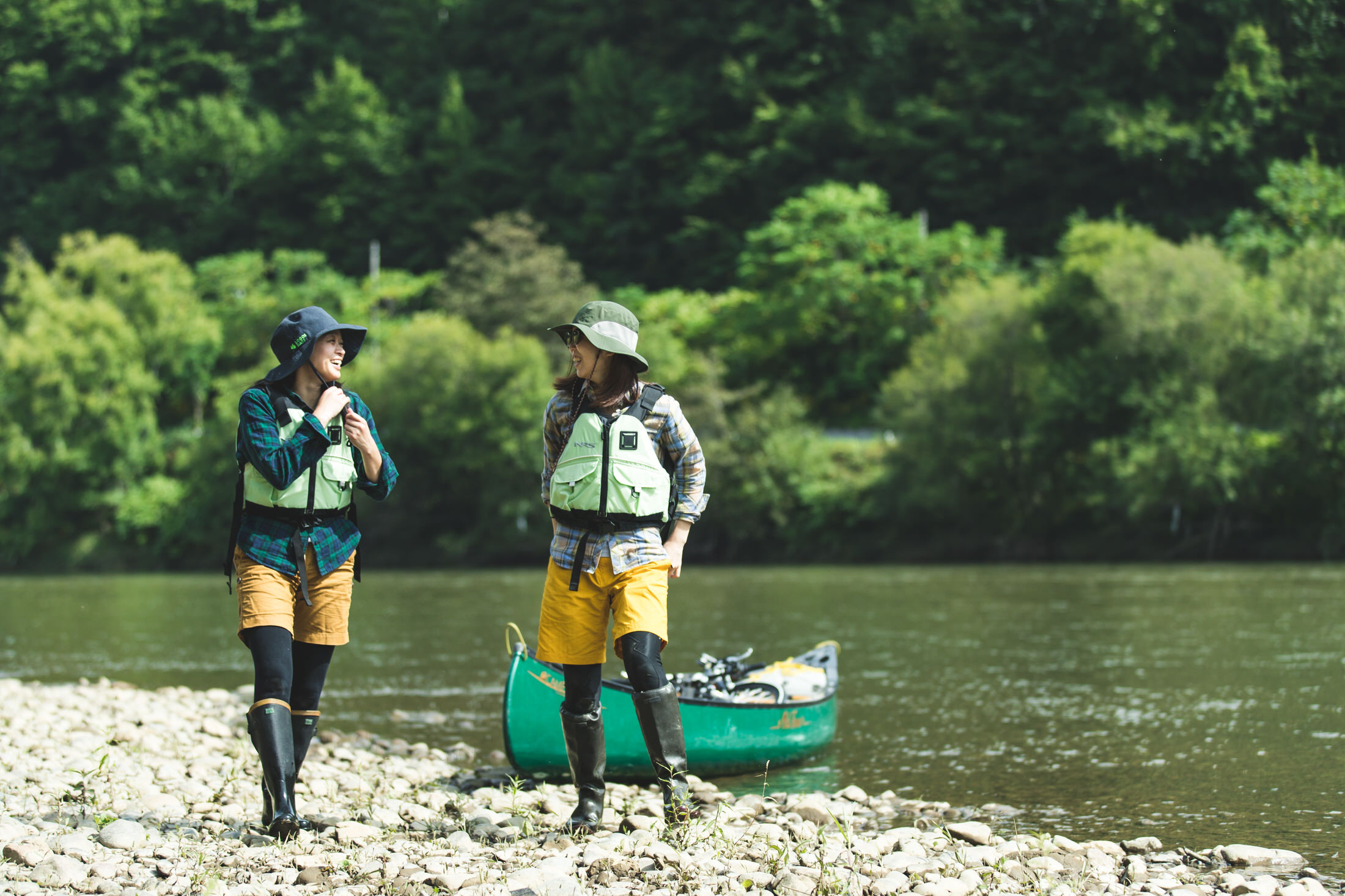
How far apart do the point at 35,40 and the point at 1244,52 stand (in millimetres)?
61816

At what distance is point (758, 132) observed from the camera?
182ft

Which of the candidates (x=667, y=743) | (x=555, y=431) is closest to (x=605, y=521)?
(x=555, y=431)

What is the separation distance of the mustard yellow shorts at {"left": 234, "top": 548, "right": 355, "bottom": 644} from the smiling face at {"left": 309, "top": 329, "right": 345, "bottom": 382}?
0.71m

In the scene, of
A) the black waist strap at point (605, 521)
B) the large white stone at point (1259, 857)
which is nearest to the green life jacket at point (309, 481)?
the black waist strap at point (605, 521)

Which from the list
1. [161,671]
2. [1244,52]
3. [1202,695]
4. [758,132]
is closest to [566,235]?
[758,132]

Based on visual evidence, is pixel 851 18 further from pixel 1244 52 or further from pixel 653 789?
pixel 653 789

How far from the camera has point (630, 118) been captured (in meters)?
59.5

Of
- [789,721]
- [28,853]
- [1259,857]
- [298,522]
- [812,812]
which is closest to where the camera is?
[28,853]

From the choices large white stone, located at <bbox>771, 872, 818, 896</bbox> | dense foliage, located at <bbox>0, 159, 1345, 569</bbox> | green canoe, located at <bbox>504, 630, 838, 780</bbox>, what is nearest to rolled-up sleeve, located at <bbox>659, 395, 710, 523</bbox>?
large white stone, located at <bbox>771, 872, 818, 896</bbox>

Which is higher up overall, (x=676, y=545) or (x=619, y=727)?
(x=676, y=545)

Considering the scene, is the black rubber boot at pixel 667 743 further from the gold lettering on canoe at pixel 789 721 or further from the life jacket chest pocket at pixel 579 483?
the gold lettering on canoe at pixel 789 721

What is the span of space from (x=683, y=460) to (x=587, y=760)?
1.30 meters

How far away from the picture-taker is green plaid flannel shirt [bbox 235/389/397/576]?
482 centimetres

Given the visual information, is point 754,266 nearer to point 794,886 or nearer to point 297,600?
point 297,600
